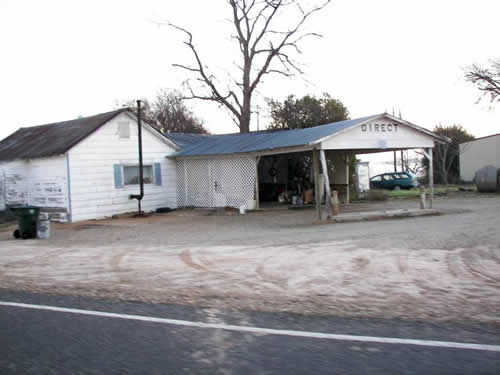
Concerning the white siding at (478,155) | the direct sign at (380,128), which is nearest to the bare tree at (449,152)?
the white siding at (478,155)

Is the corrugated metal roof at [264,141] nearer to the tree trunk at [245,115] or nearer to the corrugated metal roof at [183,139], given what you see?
the corrugated metal roof at [183,139]

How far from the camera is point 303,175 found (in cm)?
2594

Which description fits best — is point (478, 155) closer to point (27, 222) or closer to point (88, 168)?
point (88, 168)

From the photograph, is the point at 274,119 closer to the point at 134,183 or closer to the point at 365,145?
the point at 134,183

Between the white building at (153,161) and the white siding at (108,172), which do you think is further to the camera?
the white siding at (108,172)

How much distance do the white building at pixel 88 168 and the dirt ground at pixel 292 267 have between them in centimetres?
419

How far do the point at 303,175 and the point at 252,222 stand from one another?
31.1 ft

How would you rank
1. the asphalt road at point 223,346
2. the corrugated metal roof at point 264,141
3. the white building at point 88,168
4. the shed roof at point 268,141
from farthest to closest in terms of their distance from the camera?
the white building at point 88,168 → the corrugated metal roof at point 264,141 → the shed roof at point 268,141 → the asphalt road at point 223,346

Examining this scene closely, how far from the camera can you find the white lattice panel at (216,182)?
2095cm

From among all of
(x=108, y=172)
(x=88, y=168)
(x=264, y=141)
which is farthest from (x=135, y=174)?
(x=264, y=141)

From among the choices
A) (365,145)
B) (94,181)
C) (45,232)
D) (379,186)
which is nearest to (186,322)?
(45,232)

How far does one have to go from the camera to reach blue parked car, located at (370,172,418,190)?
34312 mm

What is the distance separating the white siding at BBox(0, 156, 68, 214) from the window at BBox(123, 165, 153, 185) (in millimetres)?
2703

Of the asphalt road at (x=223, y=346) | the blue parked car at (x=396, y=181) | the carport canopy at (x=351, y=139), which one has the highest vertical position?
the carport canopy at (x=351, y=139)
